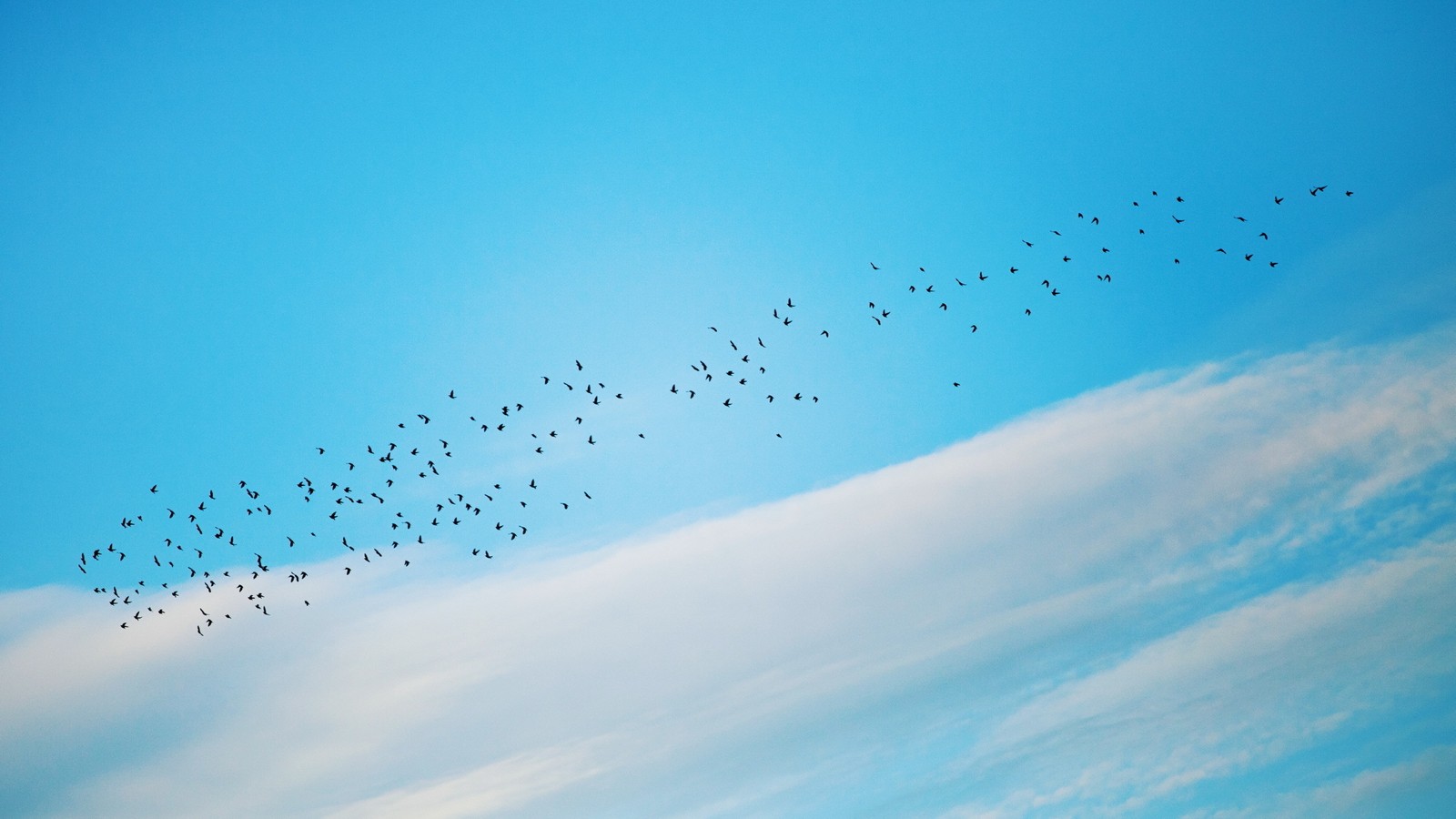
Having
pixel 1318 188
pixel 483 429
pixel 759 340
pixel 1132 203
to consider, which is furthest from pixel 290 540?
pixel 1318 188

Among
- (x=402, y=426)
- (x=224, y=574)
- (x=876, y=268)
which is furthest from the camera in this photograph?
(x=224, y=574)

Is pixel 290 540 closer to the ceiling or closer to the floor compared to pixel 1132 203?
closer to the floor

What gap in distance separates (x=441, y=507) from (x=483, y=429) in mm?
6604

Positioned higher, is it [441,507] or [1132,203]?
[1132,203]

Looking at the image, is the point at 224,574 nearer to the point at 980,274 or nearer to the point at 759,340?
the point at 759,340

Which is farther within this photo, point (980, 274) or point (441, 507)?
→ point (441, 507)

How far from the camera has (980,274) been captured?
69.9m

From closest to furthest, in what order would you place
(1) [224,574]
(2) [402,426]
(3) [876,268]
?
(3) [876,268] < (2) [402,426] < (1) [224,574]

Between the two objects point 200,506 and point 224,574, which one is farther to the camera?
point 224,574

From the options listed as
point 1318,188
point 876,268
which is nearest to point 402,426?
point 876,268

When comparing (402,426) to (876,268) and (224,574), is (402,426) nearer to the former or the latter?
(224,574)

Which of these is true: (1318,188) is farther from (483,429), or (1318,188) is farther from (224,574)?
(224,574)

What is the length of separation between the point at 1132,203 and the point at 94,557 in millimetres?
80198

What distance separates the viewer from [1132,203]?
72375mm
